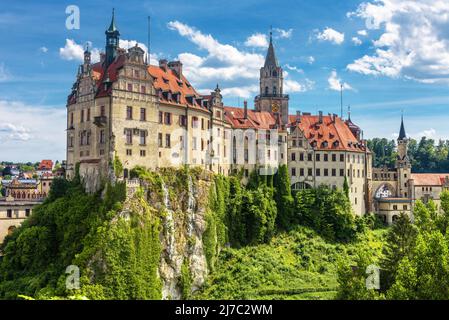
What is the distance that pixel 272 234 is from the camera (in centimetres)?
7644

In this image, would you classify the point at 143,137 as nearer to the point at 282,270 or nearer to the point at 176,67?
the point at 176,67

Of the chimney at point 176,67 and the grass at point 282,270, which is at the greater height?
the chimney at point 176,67

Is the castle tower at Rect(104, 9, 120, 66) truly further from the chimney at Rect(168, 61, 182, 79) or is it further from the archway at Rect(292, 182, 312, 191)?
the archway at Rect(292, 182, 312, 191)

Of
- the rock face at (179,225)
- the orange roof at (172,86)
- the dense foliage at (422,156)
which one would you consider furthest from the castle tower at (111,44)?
the dense foliage at (422,156)

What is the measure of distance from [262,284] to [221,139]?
20.7 m

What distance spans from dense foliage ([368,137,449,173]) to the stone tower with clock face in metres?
47.4

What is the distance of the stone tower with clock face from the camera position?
302 feet

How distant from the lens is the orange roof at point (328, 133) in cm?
8756

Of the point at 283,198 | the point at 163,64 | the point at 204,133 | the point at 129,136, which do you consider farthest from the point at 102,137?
the point at 283,198

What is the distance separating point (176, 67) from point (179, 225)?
21.5 m

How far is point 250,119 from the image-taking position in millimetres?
83000

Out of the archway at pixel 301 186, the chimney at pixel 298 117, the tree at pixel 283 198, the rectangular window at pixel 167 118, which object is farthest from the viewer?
the chimney at pixel 298 117

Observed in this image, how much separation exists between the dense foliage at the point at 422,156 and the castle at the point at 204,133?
4002 cm

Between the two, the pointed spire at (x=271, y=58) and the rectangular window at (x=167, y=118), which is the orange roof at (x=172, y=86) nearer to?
the rectangular window at (x=167, y=118)
